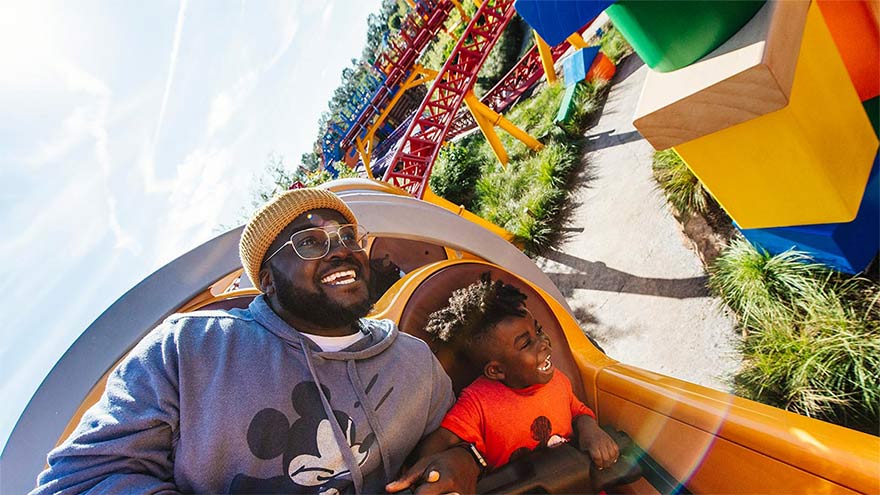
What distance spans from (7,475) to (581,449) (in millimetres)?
2123

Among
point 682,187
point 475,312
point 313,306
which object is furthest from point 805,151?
point 313,306

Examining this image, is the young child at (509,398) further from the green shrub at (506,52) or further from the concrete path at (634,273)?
the green shrub at (506,52)

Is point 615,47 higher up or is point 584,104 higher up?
point 615,47

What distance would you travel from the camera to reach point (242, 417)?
1107 millimetres

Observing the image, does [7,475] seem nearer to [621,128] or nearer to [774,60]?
[774,60]

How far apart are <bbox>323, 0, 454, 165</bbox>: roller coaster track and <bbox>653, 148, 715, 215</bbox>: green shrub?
337 inches

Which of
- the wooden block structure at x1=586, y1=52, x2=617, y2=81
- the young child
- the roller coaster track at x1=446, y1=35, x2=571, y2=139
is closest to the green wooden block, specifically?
the wooden block structure at x1=586, y1=52, x2=617, y2=81

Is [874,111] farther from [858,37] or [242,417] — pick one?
[242,417]

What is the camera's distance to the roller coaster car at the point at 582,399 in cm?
120

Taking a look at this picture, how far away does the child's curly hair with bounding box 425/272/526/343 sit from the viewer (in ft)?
5.22

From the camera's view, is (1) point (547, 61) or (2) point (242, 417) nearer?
(2) point (242, 417)

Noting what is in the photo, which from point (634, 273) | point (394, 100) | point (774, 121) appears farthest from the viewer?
point (394, 100)

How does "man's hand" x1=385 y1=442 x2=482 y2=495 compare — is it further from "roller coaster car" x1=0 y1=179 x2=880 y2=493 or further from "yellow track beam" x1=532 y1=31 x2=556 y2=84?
"yellow track beam" x1=532 y1=31 x2=556 y2=84

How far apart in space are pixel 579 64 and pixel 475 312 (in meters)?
6.79
